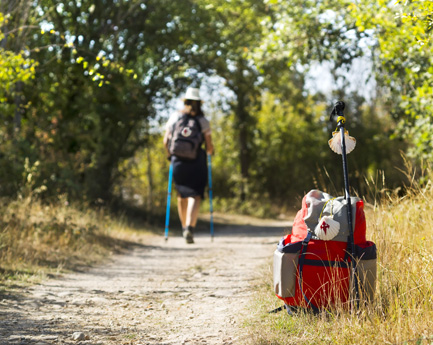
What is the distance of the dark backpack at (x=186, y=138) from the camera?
25.8 feet

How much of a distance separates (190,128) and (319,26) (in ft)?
11.7

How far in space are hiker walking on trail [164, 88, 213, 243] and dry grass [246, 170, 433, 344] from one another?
3236mm

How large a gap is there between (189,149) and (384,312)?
4.56 meters

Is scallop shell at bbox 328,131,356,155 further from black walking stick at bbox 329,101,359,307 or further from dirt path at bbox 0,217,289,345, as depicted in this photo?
dirt path at bbox 0,217,289,345

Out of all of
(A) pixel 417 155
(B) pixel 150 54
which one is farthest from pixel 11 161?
(A) pixel 417 155

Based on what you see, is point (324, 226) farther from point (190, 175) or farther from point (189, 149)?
point (190, 175)

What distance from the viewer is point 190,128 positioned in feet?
25.8

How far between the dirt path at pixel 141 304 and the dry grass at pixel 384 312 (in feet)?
0.80

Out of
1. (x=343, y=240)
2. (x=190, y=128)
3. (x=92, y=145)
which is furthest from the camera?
(x=92, y=145)

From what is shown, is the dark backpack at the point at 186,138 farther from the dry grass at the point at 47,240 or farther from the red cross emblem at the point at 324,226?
the red cross emblem at the point at 324,226

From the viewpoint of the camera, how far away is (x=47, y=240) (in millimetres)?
7766

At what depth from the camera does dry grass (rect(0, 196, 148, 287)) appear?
6449 mm

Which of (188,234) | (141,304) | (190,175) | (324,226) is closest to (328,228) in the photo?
(324,226)

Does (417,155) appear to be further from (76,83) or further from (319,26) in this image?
(76,83)
